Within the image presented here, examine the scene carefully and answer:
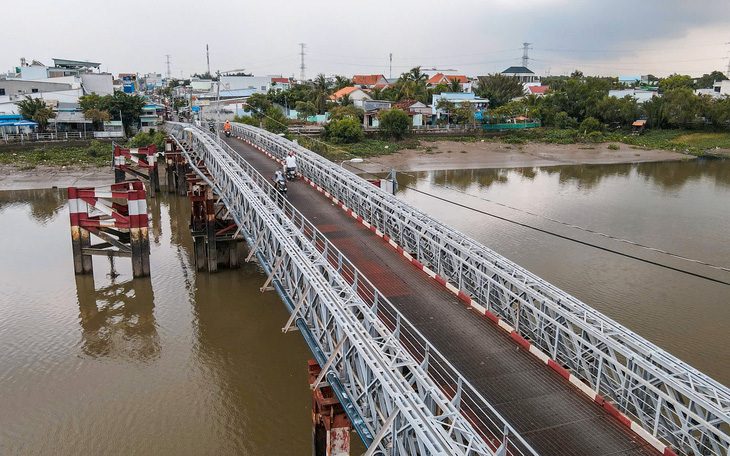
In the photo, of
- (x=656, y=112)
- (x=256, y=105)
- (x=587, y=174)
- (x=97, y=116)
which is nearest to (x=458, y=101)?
(x=656, y=112)

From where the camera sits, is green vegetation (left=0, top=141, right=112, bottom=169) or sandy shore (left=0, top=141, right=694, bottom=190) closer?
sandy shore (left=0, top=141, right=694, bottom=190)

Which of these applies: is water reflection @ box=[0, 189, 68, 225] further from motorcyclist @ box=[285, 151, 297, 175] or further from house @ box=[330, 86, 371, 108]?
house @ box=[330, 86, 371, 108]

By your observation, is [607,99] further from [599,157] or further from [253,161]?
[253,161]

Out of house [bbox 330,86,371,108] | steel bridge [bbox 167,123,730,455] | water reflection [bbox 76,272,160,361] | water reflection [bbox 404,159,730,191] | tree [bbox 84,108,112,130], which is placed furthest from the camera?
house [bbox 330,86,371,108]

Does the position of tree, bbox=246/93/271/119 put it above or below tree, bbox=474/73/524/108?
below

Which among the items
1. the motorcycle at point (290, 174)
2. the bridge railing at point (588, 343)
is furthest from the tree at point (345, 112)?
the bridge railing at point (588, 343)

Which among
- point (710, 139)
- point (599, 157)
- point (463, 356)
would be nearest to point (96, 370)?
point (463, 356)

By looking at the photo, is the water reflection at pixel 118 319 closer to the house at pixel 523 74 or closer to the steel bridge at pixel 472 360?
the steel bridge at pixel 472 360

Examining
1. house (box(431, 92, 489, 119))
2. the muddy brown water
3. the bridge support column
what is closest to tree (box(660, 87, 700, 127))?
house (box(431, 92, 489, 119))
